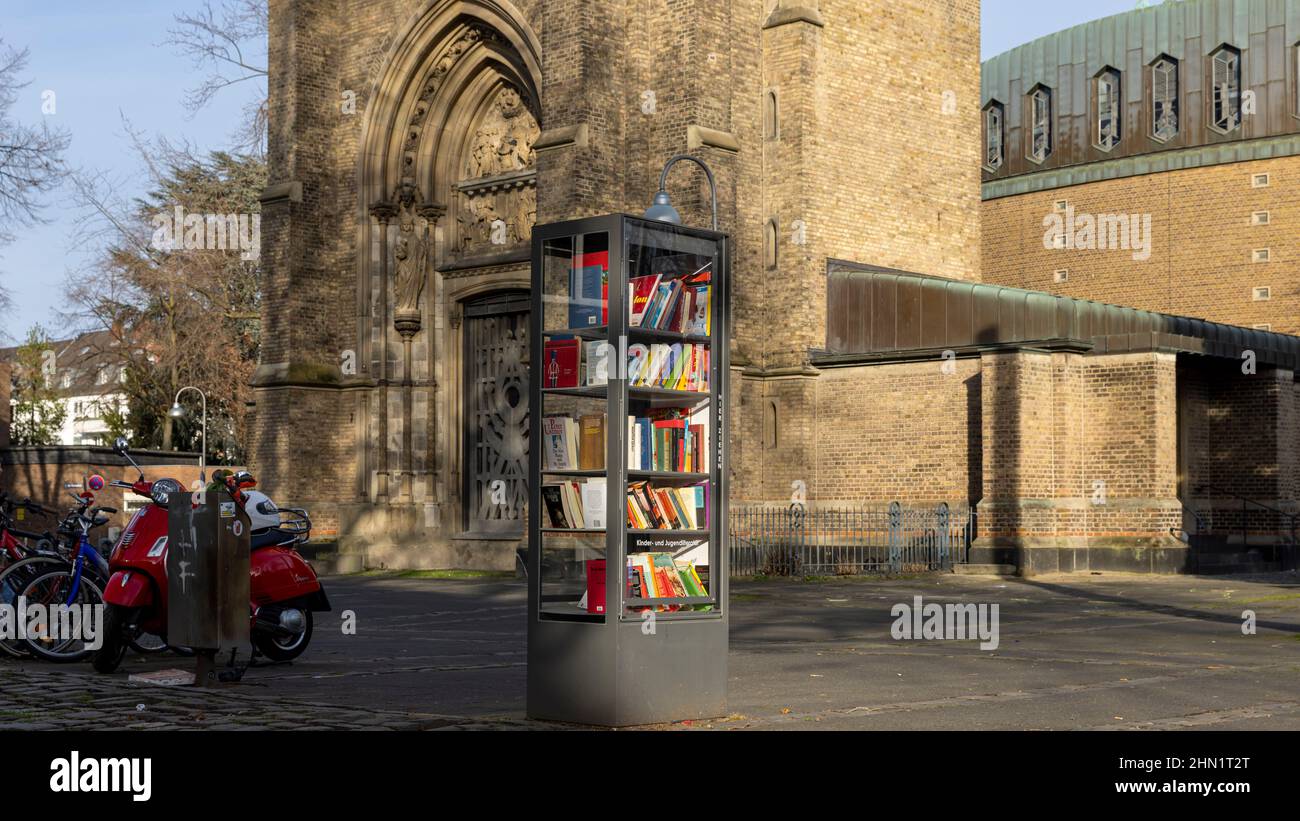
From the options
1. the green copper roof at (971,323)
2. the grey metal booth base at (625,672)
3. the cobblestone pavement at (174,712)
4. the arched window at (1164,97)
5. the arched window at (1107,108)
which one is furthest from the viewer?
the arched window at (1107,108)

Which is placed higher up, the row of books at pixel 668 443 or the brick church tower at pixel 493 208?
the brick church tower at pixel 493 208

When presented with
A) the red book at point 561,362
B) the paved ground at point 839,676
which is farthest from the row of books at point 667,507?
the paved ground at point 839,676

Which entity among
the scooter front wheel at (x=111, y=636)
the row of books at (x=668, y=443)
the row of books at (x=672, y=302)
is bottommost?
the scooter front wheel at (x=111, y=636)

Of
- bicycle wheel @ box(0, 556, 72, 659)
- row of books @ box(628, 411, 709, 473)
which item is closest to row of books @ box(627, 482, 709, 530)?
row of books @ box(628, 411, 709, 473)

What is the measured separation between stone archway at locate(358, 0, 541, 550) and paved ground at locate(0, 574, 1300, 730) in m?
11.5

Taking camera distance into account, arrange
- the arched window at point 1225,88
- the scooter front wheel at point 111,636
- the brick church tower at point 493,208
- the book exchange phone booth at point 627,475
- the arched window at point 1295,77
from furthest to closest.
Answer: the arched window at point 1225,88, the arched window at point 1295,77, the brick church tower at point 493,208, the scooter front wheel at point 111,636, the book exchange phone booth at point 627,475

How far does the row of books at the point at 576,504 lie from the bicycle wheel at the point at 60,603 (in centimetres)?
461

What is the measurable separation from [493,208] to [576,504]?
68.8ft

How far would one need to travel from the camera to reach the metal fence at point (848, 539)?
24.0 m

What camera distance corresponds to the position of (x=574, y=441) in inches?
340

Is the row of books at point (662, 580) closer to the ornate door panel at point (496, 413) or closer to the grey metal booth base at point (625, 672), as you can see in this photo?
the grey metal booth base at point (625, 672)

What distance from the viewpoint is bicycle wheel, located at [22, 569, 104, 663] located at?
37.6ft

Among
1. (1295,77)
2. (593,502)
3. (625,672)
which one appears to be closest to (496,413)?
(593,502)
